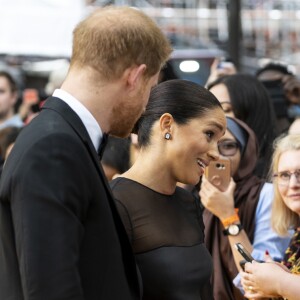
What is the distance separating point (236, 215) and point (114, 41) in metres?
1.98

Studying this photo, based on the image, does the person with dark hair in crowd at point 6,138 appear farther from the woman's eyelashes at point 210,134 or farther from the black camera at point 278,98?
the woman's eyelashes at point 210,134

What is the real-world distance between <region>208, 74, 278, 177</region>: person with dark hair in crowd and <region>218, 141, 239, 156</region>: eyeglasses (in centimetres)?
54

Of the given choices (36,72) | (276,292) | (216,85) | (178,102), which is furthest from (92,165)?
(36,72)

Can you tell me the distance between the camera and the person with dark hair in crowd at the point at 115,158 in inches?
197

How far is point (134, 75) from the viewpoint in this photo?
2281mm

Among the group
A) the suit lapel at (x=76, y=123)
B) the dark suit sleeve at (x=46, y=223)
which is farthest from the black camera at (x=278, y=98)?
the dark suit sleeve at (x=46, y=223)

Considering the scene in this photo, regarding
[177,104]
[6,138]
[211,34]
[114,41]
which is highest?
[114,41]

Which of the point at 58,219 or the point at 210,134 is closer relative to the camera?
the point at 58,219

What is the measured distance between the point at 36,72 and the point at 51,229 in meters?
10.7

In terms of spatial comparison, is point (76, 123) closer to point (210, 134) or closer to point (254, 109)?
point (210, 134)

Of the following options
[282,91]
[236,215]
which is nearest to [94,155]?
[236,215]

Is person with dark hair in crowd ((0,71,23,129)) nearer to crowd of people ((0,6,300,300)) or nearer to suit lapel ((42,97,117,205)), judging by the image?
crowd of people ((0,6,300,300))

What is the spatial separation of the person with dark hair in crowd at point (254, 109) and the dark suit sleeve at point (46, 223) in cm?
286

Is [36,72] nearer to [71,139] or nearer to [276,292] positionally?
[276,292]
